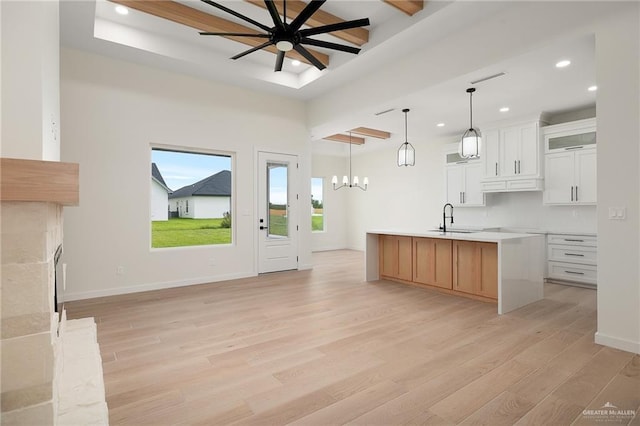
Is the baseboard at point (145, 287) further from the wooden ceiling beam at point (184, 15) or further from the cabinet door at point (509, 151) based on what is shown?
the cabinet door at point (509, 151)

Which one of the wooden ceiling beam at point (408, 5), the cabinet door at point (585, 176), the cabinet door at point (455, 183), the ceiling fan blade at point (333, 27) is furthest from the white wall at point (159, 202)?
the cabinet door at point (585, 176)

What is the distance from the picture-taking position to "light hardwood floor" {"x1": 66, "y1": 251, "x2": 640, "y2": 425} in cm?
191

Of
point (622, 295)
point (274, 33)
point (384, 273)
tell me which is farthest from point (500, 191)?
point (274, 33)

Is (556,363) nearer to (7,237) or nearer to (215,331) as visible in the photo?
(215,331)

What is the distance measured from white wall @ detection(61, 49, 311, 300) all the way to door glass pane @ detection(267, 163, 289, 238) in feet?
1.21

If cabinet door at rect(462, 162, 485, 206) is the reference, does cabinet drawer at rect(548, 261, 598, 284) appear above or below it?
below

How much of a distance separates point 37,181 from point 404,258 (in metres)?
4.70

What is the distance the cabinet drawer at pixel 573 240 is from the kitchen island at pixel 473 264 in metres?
1.42

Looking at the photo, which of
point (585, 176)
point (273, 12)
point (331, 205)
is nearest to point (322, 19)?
point (273, 12)

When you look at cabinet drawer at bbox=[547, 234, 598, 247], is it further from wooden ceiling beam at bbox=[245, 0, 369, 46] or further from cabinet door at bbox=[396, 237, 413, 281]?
wooden ceiling beam at bbox=[245, 0, 369, 46]

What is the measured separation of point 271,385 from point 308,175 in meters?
4.78

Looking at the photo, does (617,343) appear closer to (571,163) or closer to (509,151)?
(571,163)

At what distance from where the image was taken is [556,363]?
2.50 meters

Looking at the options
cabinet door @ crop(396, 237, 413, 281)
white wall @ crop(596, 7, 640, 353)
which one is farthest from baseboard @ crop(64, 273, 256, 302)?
white wall @ crop(596, 7, 640, 353)
